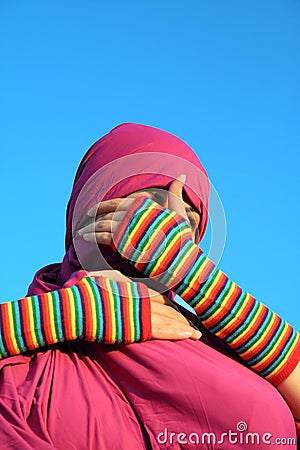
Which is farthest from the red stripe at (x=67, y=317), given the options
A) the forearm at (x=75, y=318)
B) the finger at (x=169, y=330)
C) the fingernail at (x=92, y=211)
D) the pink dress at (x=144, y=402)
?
the fingernail at (x=92, y=211)

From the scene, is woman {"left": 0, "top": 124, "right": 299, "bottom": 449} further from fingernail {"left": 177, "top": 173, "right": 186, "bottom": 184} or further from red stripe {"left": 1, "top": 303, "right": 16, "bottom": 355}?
fingernail {"left": 177, "top": 173, "right": 186, "bottom": 184}

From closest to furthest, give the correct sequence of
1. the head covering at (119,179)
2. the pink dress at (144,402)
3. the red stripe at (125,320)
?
the pink dress at (144,402) < the red stripe at (125,320) < the head covering at (119,179)

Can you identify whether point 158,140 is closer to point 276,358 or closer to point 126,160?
point 126,160

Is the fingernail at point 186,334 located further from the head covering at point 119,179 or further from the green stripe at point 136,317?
the head covering at point 119,179

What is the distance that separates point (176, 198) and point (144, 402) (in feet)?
2.30

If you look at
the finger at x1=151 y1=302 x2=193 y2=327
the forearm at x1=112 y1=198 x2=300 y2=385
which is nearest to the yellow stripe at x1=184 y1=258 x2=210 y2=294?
the forearm at x1=112 y1=198 x2=300 y2=385

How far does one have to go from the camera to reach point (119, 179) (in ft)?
7.54

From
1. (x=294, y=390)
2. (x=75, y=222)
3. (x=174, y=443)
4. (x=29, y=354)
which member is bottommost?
(x=174, y=443)

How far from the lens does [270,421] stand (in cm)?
→ 181

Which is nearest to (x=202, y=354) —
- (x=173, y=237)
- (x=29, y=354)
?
(x=173, y=237)

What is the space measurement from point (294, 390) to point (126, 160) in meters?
0.96

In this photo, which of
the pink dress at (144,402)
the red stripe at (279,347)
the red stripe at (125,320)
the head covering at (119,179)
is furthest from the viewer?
the head covering at (119,179)

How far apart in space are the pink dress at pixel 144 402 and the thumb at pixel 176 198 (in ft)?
1.60

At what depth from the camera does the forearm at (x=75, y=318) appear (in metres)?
1.80
